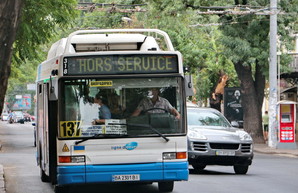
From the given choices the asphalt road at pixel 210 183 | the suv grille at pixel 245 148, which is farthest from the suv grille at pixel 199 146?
the suv grille at pixel 245 148

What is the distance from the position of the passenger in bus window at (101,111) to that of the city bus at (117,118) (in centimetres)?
2

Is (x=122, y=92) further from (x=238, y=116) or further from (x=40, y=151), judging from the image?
(x=238, y=116)

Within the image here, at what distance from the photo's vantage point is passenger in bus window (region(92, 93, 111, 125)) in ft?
41.4

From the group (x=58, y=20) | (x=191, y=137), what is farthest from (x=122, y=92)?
(x=58, y=20)

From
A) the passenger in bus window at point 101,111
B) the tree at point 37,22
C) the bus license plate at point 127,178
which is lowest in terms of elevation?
the bus license plate at point 127,178

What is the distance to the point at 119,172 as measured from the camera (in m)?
12.7

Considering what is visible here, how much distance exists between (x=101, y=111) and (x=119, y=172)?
1016 millimetres

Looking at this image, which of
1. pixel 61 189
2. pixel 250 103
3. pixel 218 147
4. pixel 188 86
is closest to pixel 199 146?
pixel 218 147

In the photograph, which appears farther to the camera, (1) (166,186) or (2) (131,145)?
(1) (166,186)

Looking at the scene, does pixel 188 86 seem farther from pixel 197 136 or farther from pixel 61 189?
pixel 197 136

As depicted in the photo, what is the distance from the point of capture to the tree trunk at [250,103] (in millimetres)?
36031

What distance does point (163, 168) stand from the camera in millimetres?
12797

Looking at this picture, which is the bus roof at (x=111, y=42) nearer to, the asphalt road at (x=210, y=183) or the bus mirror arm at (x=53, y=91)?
the bus mirror arm at (x=53, y=91)

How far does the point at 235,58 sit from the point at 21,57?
11069 mm
